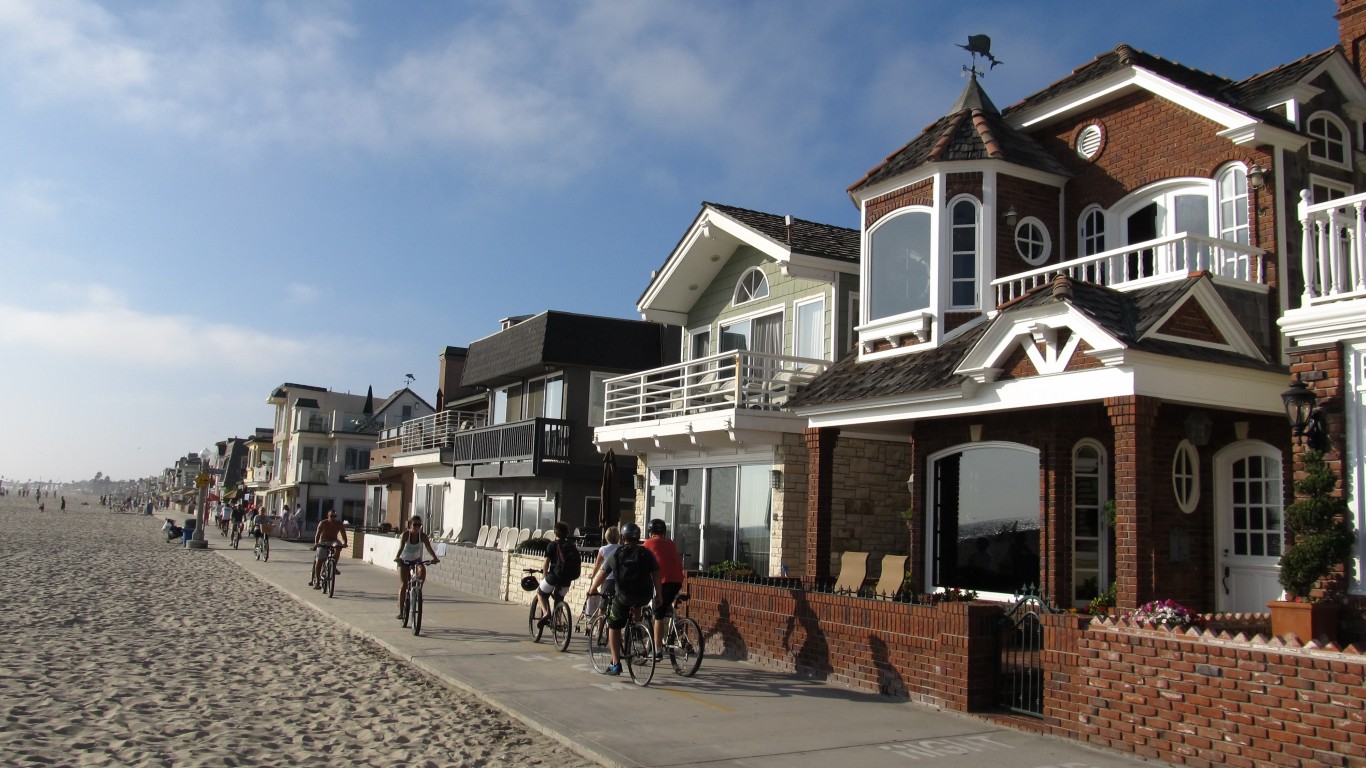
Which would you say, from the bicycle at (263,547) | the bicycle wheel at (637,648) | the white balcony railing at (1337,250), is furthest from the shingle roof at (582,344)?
the white balcony railing at (1337,250)

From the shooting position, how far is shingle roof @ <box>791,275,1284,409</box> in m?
10.2

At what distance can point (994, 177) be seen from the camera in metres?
14.2

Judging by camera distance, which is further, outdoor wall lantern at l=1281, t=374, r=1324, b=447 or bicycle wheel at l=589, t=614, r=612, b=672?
bicycle wheel at l=589, t=614, r=612, b=672

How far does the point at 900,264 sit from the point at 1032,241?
1845mm

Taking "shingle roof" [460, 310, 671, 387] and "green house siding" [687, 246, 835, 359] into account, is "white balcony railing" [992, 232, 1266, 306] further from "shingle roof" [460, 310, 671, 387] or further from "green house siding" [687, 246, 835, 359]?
"shingle roof" [460, 310, 671, 387]

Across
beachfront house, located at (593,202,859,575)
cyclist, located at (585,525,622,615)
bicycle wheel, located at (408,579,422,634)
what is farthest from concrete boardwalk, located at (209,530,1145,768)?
beachfront house, located at (593,202,859,575)

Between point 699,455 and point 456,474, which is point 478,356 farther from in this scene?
point 699,455

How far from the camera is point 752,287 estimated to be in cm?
2056

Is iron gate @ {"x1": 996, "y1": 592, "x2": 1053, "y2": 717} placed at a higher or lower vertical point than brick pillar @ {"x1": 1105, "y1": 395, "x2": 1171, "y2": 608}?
lower

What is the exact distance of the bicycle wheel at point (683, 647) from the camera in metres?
11.5

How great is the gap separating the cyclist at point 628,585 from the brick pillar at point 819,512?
343 centimetres

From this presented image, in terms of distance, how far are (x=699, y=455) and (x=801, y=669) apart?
7953 millimetres

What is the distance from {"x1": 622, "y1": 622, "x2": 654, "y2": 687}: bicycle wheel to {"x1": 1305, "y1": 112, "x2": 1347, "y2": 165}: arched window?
9.61 metres

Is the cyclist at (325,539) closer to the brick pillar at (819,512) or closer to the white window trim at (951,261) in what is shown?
the brick pillar at (819,512)
